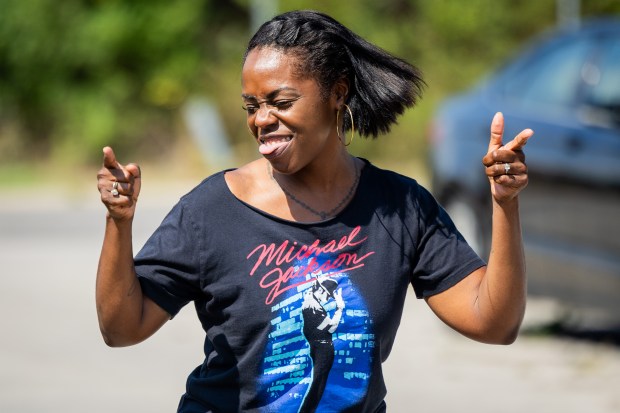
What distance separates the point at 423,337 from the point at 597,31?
2167 mm

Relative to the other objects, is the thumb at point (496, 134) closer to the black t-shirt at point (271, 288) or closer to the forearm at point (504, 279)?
the forearm at point (504, 279)

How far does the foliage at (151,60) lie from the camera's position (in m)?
20.9

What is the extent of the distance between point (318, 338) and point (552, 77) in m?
5.00

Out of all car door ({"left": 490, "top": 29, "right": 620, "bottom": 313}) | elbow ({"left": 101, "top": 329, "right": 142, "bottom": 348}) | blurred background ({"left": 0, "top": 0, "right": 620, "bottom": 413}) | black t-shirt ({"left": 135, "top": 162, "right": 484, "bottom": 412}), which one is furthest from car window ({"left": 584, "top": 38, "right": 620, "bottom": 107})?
blurred background ({"left": 0, "top": 0, "right": 620, "bottom": 413})

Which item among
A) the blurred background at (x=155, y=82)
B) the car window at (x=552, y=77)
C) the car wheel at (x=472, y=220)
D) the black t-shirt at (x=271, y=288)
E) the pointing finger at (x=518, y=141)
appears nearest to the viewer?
the pointing finger at (x=518, y=141)

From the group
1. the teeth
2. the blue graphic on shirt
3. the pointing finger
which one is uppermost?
the teeth

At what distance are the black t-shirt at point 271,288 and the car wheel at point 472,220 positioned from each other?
483 cm

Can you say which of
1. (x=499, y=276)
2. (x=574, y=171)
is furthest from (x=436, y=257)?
(x=574, y=171)

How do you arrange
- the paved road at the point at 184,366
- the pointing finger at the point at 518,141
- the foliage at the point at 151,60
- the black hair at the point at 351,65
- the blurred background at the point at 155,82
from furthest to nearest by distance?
the foliage at the point at 151,60 → the blurred background at the point at 155,82 → the paved road at the point at 184,366 → the black hair at the point at 351,65 → the pointing finger at the point at 518,141

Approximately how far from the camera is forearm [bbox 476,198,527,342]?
312 centimetres

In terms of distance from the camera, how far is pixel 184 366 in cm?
736

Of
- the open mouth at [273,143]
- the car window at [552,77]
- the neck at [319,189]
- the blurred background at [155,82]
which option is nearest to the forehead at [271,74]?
the open mouth at [273,143]

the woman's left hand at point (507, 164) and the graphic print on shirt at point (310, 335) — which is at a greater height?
the woman's left hand at point (507, 164)

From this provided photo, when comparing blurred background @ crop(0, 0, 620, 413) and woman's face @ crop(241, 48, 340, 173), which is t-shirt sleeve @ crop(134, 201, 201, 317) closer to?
woman's face @ crop(241, 48, 340, 173)
